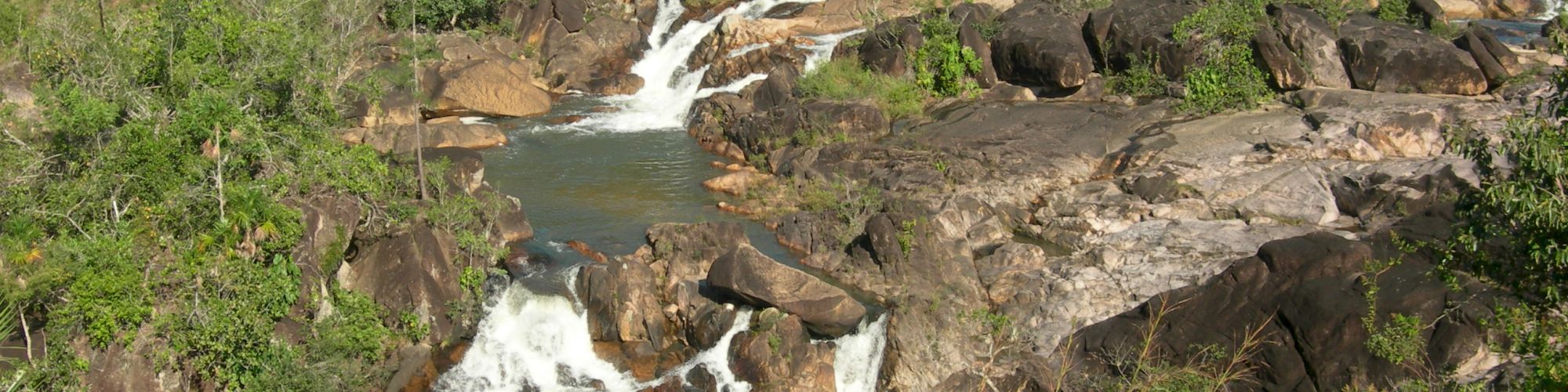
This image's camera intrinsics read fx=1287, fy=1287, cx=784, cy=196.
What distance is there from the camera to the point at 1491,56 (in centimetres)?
3350

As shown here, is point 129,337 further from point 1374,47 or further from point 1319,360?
point 1374,47

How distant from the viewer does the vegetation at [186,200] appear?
800 inches

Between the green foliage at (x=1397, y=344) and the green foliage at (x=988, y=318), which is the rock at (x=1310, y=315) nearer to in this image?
the green foliage at (x=1397, y=344)

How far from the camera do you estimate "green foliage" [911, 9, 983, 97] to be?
38.8 m

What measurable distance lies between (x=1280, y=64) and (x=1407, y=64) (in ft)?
10.2

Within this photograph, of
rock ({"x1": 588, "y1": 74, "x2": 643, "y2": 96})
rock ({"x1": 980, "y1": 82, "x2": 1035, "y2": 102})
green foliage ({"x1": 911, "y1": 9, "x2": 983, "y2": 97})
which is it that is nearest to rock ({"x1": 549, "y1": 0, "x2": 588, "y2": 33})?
rock ({"x1": 588, "y1": 74, "x2": 643, "y2": 96})

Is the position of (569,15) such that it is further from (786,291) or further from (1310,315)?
(1310,315)

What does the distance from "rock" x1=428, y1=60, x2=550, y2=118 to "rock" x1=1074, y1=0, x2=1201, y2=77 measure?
17473 mm

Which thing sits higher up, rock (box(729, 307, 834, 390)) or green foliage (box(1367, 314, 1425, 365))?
green foliage (box(1367, 314, 1425, 365))

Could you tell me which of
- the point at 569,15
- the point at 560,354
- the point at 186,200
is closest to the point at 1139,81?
the point at 560,354

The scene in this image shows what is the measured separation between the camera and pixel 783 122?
35.8 m

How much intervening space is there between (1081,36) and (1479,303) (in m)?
21.0

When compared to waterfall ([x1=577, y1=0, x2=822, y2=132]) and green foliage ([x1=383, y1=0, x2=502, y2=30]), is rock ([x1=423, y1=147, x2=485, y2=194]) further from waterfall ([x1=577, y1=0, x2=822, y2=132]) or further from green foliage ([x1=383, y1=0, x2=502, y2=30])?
green foliage ([x1=383, y1=0, x2=502, y2=30])

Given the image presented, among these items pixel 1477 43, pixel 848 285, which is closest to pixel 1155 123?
pixel 1477 43
